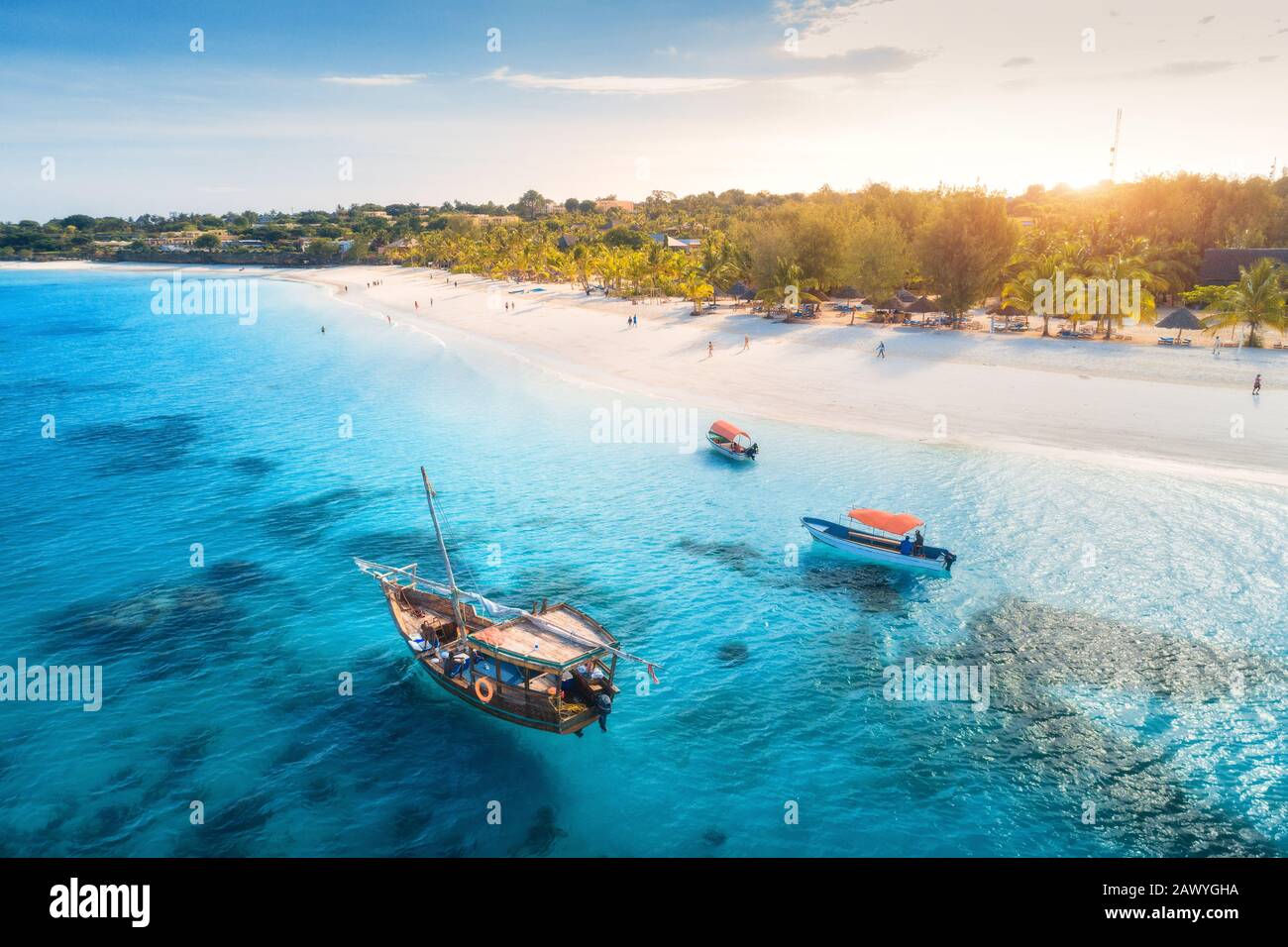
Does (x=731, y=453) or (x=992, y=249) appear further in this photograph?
(x=992, y=249)

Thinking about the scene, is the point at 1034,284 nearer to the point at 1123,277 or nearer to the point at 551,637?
the point at 1123,277

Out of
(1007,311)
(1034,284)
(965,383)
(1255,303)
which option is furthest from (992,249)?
(965,383)

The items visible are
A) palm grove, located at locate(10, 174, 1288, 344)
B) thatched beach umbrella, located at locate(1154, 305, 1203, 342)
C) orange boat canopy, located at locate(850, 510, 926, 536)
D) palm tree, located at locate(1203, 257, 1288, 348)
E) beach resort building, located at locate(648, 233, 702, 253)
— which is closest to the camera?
orange boat canopy, located at locate(850, 510, 926, 536)

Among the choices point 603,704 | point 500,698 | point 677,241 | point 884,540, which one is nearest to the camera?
point 603,704

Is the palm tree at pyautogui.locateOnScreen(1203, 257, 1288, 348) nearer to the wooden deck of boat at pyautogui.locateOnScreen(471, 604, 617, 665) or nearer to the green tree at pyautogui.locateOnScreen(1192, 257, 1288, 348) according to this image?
the green tree at pyautogui.locateOnScreen(1192, 257, 1288, 348)

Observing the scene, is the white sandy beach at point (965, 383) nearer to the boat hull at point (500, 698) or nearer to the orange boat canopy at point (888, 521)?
the orange boat canopy at point (888, 521)

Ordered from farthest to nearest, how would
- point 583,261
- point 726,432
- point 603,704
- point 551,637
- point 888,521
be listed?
1. point 583,261
2. point 726,432
3. point 888,521
4. point 551,637
5. point 603,704

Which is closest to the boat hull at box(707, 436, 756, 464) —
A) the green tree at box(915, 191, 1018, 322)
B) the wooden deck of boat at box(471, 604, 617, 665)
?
the wooden deck of boat at box(471, 604, 617, 665)
